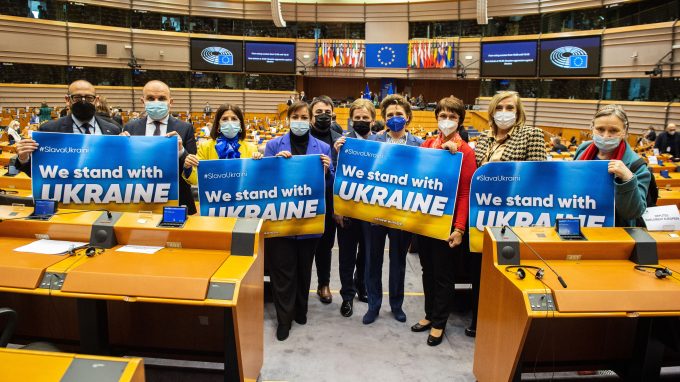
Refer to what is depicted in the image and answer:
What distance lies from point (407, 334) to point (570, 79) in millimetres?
19892

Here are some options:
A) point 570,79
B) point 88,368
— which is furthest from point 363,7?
point 88,368

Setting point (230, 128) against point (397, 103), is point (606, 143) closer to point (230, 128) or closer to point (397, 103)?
point (397, 103)

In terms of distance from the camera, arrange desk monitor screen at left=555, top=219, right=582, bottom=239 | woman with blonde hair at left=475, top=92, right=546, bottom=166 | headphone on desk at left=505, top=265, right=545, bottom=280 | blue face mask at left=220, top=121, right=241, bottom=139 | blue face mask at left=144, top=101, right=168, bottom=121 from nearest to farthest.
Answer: headphone on desk at left=505, top=265, right=545, bottom=280, desk monitor screen at left=555, top=219, right=582, bottom=239, woman with blonde hair at left=475, top=92, right=546, bottom=166, blue face mask at left=144, top=101, right=168, bottom=121, blue face mask at left=220, top=121, right=241, bottom=139

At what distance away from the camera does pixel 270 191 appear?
3512 mm

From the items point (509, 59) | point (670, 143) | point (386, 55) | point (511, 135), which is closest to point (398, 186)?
point (511, 135)

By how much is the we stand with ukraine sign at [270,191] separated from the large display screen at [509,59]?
65.7ft

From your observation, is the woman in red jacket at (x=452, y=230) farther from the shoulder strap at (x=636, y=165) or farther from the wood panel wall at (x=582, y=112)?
the wood panel wall at (x=582, y=112)

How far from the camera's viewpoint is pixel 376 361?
3.22m

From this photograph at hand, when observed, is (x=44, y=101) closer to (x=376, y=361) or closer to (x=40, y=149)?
(x=40, y=149)

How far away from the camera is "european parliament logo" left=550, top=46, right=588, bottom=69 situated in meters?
19.2

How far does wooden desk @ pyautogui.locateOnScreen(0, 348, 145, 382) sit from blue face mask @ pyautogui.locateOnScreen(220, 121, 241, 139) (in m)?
2.55

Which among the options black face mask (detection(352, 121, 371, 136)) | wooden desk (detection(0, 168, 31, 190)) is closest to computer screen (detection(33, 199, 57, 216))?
wooden desk (detection(0, 168, 31, 190))

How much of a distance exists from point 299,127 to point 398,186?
0.92 m

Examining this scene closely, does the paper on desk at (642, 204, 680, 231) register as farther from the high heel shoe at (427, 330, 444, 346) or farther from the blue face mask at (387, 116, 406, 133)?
the blue face mask at (387, 116, 406, 133)
